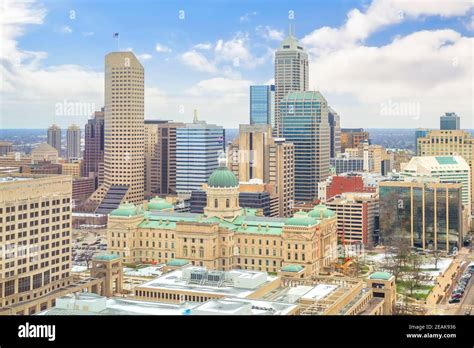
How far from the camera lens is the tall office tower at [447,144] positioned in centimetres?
4516

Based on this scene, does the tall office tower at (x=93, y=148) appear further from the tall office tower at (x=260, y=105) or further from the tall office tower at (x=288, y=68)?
the tall office tower at (x=288, y=68)

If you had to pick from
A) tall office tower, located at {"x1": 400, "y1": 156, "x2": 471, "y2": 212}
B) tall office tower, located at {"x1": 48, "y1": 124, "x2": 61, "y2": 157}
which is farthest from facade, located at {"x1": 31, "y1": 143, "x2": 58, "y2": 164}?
tall office tower, located at {"x1": 400, "y1": 156, "x2": 471, "y2": 212}

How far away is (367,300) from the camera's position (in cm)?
1909

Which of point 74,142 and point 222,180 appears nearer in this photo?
point 222,180

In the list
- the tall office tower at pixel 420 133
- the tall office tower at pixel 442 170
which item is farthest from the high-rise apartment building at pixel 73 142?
the tall office tower at pixel 442 170

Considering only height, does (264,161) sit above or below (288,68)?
below

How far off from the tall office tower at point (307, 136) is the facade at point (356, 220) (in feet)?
37.6

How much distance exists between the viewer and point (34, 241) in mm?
19953

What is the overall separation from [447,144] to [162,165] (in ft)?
65.9

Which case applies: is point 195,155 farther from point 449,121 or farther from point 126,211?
point 449,121

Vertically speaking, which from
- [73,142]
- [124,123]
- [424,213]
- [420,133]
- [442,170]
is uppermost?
[124,123]

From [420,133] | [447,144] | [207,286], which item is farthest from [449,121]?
[207,286]

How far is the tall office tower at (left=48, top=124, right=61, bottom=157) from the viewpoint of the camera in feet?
170
